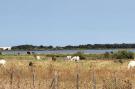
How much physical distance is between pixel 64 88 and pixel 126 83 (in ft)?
13.6

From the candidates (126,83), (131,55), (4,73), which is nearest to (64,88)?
(126,83)

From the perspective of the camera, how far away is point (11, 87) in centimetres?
2002

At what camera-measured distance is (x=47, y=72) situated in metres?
30.4

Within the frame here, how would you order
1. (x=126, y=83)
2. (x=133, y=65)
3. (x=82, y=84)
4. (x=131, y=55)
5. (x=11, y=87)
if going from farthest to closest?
(x=131, y=55) → (x=133, y=65) → (x=82, y=84) → (x=11, y=87) → (x=126, y=83)

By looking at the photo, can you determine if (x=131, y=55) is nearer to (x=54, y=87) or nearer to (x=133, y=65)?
(x=133, y=65)

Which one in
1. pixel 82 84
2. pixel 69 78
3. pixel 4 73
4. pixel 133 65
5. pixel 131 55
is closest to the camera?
pixel 82 84

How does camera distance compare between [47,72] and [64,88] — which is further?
[47,72]

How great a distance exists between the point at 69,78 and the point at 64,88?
214 inches

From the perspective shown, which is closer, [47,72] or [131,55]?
[47,72]

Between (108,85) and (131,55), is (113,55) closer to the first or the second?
(131,55)

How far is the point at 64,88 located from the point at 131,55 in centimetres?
5170

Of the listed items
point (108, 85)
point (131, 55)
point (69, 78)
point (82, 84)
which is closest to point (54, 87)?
point (108, 85)

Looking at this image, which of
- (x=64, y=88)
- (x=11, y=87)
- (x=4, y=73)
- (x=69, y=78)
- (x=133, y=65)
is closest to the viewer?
(x=11, y=87)

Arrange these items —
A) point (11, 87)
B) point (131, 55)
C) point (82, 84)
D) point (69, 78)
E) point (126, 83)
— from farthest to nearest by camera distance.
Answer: point (131, 55), point (69, 78), point (82, 84), point (11, 87), point (126, 83)
